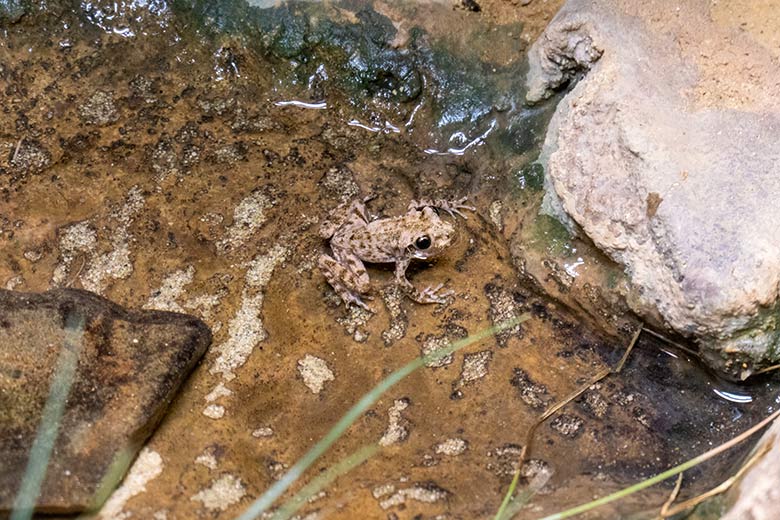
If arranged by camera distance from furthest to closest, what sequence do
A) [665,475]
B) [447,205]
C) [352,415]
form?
[447,205]
[352,415]
[665,475]

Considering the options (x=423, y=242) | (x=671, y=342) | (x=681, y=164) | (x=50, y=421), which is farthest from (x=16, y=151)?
(x=671, y=342)

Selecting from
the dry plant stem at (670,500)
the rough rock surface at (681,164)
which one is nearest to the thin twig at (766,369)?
the rough rock surface at (681,164)

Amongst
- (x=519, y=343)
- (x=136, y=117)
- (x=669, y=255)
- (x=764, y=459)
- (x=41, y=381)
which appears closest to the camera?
(x=764, y=459)

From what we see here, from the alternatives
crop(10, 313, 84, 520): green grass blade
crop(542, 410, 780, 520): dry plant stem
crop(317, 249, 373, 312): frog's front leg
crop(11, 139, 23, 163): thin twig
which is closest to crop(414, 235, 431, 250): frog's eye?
crop(317, 249, 373, 312): frog's front leg

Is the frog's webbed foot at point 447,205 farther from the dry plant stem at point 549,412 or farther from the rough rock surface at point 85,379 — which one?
the rough rock surface at point 85,379

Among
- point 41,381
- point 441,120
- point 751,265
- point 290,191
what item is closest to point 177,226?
point 290,191

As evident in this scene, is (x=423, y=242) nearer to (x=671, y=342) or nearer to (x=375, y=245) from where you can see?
(x=375, y=245)

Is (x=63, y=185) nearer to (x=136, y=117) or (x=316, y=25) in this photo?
(x=136, y=117)
